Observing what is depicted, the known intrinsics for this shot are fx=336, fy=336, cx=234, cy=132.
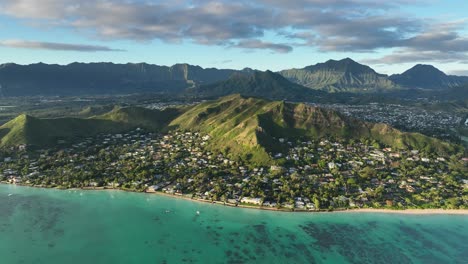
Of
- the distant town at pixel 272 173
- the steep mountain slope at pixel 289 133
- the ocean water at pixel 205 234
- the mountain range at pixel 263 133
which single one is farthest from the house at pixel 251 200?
the mountain range at pixel 263 133

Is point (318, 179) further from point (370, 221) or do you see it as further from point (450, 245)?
point (450, 245)

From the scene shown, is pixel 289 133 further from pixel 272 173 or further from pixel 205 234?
pixel 205 234

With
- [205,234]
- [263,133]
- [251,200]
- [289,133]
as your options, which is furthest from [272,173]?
[289,133]

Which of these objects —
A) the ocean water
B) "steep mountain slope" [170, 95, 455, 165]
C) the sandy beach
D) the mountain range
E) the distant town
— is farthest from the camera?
the mountain range

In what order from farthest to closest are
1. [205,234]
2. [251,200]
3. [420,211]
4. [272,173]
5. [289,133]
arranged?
[289,133] < [272,173] < [251,200] < [420,211] < [205,234]

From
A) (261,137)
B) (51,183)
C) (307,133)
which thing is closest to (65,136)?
(51,183)

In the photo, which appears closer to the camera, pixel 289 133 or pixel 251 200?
pixel 251 200

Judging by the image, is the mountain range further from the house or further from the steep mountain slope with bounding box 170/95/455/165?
the house

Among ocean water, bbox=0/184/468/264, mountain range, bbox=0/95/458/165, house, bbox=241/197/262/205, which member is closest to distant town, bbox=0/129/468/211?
house, bbox=241/197/262/205

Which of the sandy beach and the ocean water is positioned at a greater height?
the sandy beach
